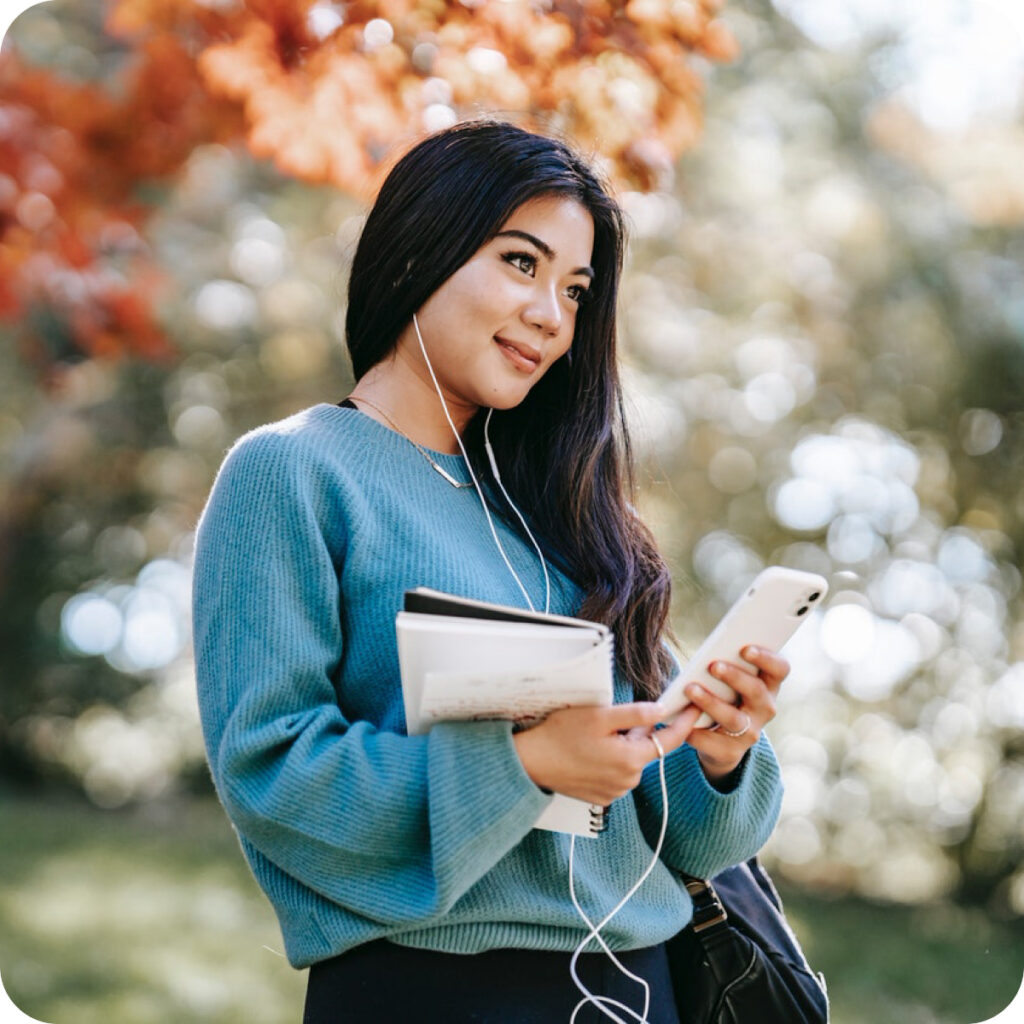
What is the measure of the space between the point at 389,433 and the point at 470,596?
26 centimetres

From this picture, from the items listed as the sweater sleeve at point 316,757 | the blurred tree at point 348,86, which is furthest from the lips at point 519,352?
the blurred tree at point 348,86

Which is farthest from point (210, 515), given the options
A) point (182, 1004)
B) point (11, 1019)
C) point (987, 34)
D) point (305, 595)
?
point (987, 34)

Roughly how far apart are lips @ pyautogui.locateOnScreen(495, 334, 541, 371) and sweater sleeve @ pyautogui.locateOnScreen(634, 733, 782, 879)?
52cm

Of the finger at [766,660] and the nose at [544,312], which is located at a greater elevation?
the nose at [544,312]

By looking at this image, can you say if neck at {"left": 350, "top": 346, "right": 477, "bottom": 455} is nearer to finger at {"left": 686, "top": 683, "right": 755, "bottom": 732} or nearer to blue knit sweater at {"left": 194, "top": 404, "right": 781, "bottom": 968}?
blue knit sweater at {"left": 194, "top": 404, "right": 781, "bottom": 968}

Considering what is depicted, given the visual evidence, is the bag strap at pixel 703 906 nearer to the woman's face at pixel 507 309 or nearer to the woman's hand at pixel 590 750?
the woman's hand at pixel 590 750

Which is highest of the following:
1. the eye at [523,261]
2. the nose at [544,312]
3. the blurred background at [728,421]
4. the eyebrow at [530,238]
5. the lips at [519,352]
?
the eyebrow at [530,238]

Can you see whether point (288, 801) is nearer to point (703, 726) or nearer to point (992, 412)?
point (703, 726)

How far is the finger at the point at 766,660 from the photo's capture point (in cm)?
126

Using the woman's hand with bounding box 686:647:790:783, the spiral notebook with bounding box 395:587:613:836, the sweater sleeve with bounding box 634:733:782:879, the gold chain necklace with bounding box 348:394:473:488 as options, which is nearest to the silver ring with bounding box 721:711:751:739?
the woman's hand with bounding box 686:647:790:783

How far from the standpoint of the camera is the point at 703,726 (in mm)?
1323

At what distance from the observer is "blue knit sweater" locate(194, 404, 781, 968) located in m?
1.16

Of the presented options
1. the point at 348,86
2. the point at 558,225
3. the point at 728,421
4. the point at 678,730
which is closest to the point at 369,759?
the point at 678,730

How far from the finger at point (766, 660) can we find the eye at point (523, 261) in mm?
585
